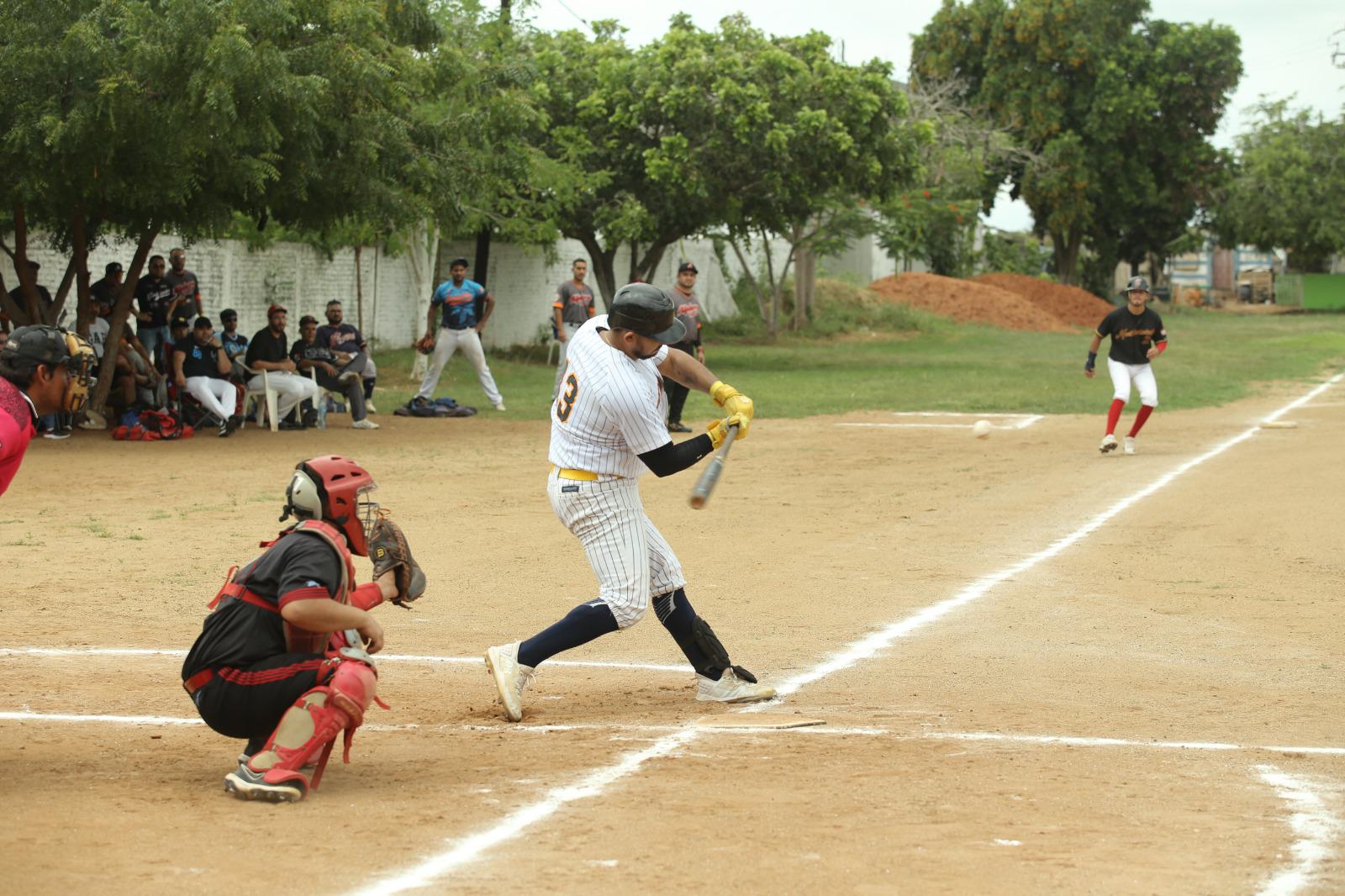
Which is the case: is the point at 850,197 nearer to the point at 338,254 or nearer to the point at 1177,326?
the point at 338,254

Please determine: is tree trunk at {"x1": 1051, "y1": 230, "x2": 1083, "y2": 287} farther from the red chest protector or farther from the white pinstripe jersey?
the red chest protector

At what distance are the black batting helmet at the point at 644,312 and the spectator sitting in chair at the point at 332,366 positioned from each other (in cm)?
1343

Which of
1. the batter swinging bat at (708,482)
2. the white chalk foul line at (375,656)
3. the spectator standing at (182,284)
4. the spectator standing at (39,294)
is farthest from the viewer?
the spectator standing at (182,284)

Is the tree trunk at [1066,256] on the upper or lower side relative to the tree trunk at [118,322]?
upper

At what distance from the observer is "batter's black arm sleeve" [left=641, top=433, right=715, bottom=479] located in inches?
250

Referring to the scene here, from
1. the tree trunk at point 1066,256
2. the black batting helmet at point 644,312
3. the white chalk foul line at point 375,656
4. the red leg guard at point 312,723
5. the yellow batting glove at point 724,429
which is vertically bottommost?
the white chalk foul line at point 375,656

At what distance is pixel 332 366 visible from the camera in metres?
19.4

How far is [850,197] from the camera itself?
3869 cm

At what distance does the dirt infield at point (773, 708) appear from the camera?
14.8 feet

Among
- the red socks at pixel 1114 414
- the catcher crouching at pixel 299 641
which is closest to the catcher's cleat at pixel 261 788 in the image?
the catcher crouching at pixel 299 641

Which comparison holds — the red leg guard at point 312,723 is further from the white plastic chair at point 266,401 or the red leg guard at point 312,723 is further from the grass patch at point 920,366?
the grass patch at point 920,366

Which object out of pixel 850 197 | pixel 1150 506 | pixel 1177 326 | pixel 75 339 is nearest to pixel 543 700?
pixel 75 339

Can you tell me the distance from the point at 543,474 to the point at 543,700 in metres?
Answer: 8.28

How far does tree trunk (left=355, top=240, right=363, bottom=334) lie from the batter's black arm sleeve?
22.4 meters
